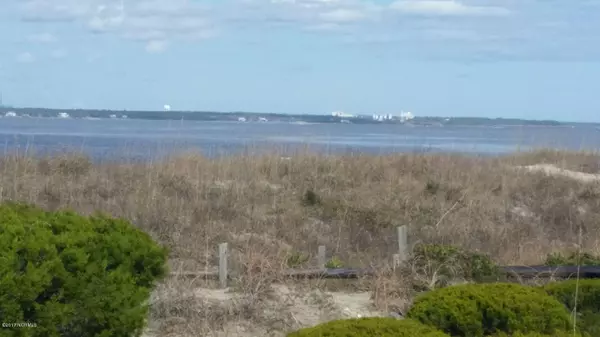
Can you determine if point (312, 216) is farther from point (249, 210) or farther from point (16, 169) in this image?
point (16, 169)

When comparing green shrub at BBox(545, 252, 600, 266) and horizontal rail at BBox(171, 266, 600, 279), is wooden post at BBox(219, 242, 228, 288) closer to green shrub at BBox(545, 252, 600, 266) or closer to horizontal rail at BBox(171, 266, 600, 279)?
horizontal rail at BBox(171, 266, 600, 279)

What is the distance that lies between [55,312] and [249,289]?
3.96 meters

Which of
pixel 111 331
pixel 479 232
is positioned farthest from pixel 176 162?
pixel 111 331

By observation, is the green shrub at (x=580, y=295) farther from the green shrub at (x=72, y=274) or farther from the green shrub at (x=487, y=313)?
the green shrub at (x=72, y=274)

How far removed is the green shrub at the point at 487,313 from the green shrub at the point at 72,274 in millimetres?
2430

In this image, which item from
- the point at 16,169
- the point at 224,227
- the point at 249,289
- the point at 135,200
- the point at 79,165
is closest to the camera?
the point at 249,289

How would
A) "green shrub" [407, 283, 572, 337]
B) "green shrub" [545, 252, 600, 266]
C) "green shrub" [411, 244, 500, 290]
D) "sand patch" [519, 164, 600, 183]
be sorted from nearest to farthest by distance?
"green shrub" [407, 283, 572, 337] → "green shrub" [411, 244, 500, 290] → "green shrub" [545, 252, 600, 266] → "sand patch" [519, 164, 600, 183]

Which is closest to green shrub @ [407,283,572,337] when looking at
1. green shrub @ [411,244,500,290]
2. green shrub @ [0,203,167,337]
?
green shrub @ [0,203,167,337]

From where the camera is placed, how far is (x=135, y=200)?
18.9 m

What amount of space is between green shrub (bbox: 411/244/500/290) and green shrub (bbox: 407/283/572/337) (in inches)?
121

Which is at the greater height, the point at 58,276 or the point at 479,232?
the point at 58,276

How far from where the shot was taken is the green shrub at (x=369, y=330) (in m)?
6.01

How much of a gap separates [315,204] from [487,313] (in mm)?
12961

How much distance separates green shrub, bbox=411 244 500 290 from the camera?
37.4ft
